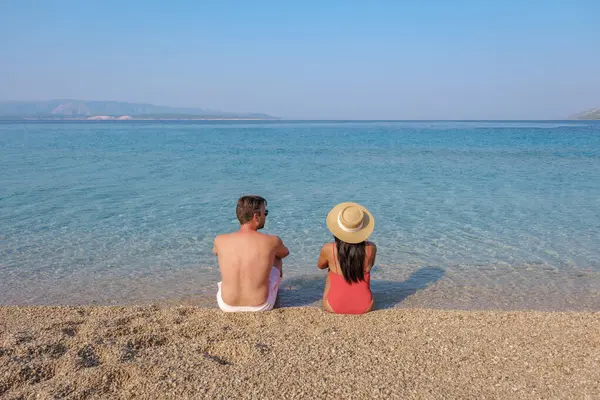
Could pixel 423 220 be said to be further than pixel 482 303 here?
Yes

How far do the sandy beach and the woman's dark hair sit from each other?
1.43 feet

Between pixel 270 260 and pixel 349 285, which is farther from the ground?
pixel 270 260

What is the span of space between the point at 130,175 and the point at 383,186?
8.45 metres

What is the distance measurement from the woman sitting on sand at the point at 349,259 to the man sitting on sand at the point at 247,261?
63 centimetres

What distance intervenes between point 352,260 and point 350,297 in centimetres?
43

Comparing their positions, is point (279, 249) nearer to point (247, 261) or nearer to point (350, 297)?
point (247, 261)

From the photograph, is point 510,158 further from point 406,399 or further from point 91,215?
point 406,399

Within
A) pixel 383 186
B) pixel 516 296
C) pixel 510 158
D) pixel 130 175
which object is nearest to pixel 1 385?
pixel 516 296

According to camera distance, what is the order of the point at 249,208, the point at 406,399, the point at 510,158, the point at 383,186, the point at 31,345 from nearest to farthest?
the point at 406,399, the point at 31,345, the point at 249,208, the point at 383,186, the point at 510,158

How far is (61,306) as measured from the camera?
18.9 ft

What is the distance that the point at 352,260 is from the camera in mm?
5383

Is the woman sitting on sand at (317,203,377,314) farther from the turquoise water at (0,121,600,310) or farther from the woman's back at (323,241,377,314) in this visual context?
the turquoise water at (0,121,600,310)

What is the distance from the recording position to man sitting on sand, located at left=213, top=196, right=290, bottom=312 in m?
5.36

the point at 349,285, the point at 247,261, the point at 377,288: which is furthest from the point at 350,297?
the point at 377,288
